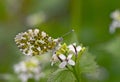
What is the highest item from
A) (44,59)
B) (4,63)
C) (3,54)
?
(3,54)

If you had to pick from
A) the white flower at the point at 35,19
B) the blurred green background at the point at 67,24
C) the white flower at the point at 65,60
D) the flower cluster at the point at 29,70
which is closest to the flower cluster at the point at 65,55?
the white flower at the point at 65,60

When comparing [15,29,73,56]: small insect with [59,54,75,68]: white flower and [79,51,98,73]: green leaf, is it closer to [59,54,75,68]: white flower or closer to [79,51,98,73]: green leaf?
[59,54,75,68]: white flower

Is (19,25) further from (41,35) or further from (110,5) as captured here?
(41,35)

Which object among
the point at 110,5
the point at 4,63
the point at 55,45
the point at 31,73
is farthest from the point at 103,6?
the point at 55,45

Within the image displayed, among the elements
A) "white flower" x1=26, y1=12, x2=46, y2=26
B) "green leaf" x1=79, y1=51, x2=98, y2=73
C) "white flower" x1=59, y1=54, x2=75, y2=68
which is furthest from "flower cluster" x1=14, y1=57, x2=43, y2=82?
"white flower" x1=26, y1=12, x2=46, y2=26

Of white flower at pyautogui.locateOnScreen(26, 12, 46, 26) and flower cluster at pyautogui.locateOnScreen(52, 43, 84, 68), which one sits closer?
flower cluster at pyautogui.locateOnScreen(52, 43, 84, 68)

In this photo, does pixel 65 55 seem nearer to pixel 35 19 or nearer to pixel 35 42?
pixel 35 42

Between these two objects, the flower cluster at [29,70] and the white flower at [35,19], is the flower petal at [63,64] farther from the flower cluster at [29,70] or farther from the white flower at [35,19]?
the white flower at [35,19]
